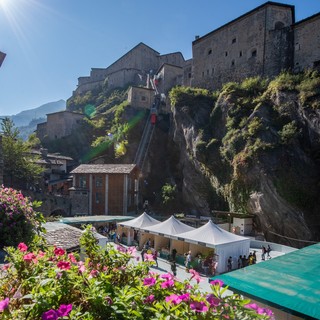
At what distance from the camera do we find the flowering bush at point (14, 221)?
6.68m

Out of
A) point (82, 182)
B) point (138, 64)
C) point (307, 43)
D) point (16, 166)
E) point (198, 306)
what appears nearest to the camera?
point (198, 306)

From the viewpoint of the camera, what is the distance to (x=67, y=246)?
9289 mm

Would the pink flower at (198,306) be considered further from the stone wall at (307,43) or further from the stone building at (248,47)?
the stone building at (248,47)

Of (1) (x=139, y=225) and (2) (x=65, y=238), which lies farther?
(1) (x=139, y=225)

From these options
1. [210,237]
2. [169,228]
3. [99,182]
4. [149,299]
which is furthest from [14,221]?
[99,182]

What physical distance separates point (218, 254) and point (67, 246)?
1032 cm

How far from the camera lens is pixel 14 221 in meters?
6.79

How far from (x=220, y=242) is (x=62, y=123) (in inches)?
1876

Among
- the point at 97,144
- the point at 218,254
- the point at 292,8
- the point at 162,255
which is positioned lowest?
the point at 162,255

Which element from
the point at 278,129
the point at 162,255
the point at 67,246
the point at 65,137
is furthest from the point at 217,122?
the point at 65,137

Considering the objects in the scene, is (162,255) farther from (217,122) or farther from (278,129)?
(217,122)

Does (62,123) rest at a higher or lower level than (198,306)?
higher

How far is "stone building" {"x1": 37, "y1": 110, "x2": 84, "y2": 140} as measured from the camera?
57594 millimetres

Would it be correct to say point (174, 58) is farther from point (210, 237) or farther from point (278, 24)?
point (210, 237)
